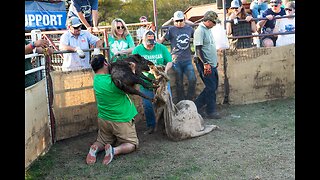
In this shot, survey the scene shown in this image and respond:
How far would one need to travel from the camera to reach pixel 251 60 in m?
8.23

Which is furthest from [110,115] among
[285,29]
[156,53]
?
[285,29]

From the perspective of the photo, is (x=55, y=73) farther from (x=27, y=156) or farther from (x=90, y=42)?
(x=27, y=156)

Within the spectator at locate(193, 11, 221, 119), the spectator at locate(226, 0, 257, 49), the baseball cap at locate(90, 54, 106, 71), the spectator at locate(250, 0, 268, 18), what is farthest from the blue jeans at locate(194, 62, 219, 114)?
the spectator at locate(250, 0, 268, 18)

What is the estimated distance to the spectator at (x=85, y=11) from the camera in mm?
7488

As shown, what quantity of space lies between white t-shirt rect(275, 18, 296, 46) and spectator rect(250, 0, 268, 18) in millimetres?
712

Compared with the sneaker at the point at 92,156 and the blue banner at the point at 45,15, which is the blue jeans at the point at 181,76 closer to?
the sneaker at the point at 92,156

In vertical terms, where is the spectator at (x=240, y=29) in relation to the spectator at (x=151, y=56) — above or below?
above

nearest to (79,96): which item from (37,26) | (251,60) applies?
(251,60)

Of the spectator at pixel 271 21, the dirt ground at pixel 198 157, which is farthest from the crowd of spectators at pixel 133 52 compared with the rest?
the dirt ground at pixel 198 157

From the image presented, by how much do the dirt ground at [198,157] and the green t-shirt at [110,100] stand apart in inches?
21.2

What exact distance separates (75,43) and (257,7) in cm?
540

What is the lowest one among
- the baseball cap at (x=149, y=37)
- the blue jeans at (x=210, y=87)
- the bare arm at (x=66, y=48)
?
the blue jeans at (x=210, y=87)

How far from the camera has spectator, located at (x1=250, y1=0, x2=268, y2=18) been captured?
32.8 ft
